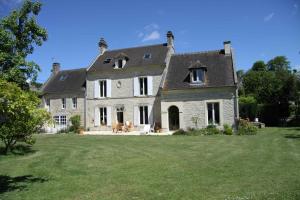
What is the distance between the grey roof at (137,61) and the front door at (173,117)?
138 inches

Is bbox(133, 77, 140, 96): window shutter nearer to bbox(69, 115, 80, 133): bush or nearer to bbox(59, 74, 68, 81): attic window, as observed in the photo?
bbox(69, 115, 80, 133): bush

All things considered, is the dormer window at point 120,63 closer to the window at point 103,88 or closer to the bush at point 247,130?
the window at point 103,88

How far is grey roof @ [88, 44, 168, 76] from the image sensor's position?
26.4 meters

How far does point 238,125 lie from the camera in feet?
72.7

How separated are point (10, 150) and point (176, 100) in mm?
13722

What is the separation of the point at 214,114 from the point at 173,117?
3841 millimetres

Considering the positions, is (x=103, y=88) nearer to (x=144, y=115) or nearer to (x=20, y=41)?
(x=144, y=115)

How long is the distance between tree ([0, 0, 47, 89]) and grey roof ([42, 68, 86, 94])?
15.0 metres

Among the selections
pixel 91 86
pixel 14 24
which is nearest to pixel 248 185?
pixel 14 24

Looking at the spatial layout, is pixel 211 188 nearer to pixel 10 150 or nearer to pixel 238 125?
pixel 10 150

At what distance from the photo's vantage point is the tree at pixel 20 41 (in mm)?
13230

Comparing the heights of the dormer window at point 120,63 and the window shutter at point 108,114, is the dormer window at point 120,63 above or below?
above

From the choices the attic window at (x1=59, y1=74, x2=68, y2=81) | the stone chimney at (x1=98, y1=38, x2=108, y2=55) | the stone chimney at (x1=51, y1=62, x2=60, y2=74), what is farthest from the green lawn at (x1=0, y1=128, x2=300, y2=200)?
the stone chimney at (x1=51, y1=62, x2=60, y2=74)

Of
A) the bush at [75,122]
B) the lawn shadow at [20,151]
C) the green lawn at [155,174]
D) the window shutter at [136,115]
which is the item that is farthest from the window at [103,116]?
the green lawn at [155,174]
